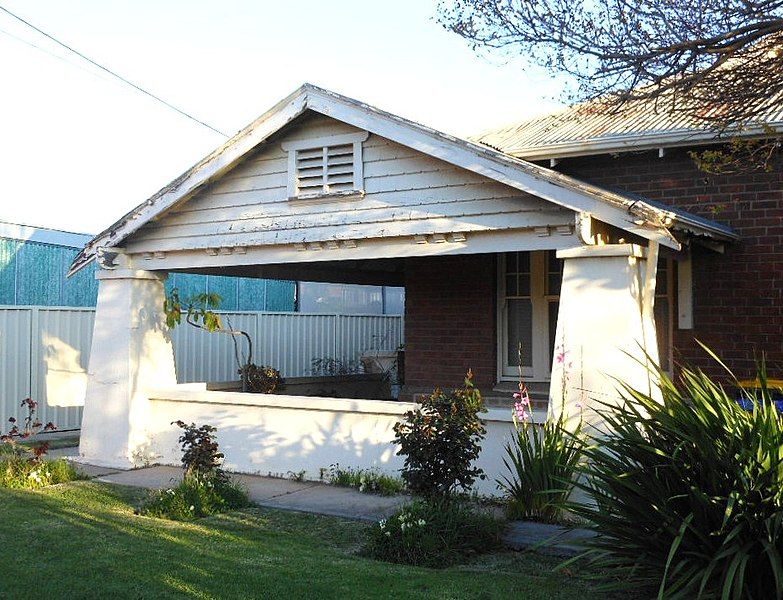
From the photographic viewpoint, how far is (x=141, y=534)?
7.75 meters

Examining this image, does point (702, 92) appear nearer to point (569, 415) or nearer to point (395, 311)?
point (569, 415)

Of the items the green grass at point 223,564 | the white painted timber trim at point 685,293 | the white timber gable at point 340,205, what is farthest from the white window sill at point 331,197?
the white painted timber trim at point 685,293

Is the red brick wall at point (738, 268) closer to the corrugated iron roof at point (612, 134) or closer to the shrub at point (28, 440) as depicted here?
the corrugated iron roof at point (612, 134)

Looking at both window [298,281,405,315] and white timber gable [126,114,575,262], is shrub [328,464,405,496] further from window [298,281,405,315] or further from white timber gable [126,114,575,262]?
window [298,281,405,315]

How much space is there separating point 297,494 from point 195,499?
1.39 m

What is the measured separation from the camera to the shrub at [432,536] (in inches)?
279

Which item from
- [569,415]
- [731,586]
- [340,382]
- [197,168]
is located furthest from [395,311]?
[731,586]

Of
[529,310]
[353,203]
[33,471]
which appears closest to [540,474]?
[353,203]

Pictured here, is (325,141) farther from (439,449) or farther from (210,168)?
(439,449)

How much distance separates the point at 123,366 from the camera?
1188 cm

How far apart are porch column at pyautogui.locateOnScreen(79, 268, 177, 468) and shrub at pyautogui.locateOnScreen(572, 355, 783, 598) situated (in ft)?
23.5

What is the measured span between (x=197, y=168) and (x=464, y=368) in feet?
14.6

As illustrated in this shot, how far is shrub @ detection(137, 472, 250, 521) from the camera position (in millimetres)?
8633

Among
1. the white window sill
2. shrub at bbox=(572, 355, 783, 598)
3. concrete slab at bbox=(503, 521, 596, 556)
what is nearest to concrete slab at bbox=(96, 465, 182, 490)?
the white window sill
